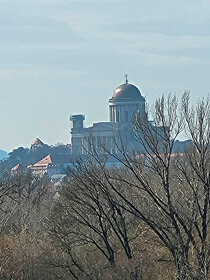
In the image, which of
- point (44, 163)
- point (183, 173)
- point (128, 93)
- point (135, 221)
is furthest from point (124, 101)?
point (183, 173)

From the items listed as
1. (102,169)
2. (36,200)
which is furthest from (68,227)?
(36,200)

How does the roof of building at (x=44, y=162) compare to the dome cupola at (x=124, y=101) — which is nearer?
the roof of building at (x=44, y=162)

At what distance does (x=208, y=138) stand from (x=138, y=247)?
6.89m

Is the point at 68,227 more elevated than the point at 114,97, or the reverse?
the point at 114,97

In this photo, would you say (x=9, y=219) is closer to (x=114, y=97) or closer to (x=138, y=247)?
(x=138, y=247)

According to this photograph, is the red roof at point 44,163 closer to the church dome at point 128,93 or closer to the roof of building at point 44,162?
the roof of building at point 44,162

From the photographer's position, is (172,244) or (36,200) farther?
(36,200)

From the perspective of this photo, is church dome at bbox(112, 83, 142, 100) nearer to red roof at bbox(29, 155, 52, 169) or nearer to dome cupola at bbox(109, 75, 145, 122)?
dome cupola at bbox(109, 75, 145, 122)

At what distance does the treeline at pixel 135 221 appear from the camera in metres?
30.2

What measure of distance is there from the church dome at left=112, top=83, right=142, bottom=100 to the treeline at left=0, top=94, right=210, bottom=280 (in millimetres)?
144243

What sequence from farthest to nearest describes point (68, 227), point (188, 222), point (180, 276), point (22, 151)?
point (22, 151)
point (68, 227)
point (188, 222)
point (180, 276)

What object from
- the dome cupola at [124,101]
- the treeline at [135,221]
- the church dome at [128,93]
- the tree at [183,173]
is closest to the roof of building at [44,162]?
the dome cupola at [124,101]

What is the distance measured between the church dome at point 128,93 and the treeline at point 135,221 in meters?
144

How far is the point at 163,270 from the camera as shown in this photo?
33188 millimetres
